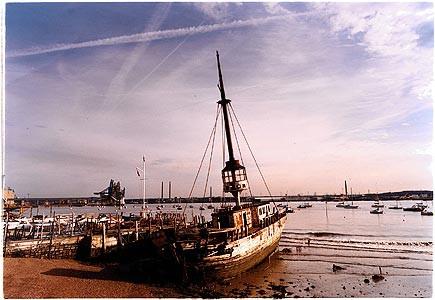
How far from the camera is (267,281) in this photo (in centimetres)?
2441

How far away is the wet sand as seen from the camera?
63.7ft

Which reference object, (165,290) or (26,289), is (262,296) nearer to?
(165,290)

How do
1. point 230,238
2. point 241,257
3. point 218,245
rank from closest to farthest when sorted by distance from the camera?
point 218,245 → point 230,238 → point 241,257

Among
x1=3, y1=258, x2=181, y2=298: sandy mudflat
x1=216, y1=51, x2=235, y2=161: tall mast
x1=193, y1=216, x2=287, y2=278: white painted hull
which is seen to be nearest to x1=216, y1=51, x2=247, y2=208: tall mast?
x1=216, y1=51, x2=235, y2=161: tall mast

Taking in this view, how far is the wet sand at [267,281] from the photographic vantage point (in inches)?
764

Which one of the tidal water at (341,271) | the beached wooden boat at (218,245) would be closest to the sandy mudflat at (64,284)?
the beached wooden boat at (218,245)

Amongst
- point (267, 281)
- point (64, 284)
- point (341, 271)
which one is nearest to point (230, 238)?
point (267, 281)

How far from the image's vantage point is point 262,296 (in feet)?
67.4

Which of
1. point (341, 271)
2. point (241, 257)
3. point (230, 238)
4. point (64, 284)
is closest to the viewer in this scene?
point (64, 284)

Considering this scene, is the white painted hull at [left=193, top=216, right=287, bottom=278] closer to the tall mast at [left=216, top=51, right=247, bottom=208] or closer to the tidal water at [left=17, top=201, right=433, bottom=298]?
the tidal water at [left=17, top=201, right=433, bottom=298]

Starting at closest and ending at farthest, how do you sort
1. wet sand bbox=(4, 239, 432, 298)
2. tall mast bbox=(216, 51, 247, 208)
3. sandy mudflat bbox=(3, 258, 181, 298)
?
sandy mudflat bbox=(3, 258, 181, 298) → wet sand bbox=(4, 239, 432, 298) → tall mast bbox=(216, 51, 247, 208)

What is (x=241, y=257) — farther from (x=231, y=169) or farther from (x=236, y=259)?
(x=231, y=169)

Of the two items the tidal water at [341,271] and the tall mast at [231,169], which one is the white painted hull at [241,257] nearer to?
the tidal water at [341,271]

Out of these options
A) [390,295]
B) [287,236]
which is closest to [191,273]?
Result: [390,295]
